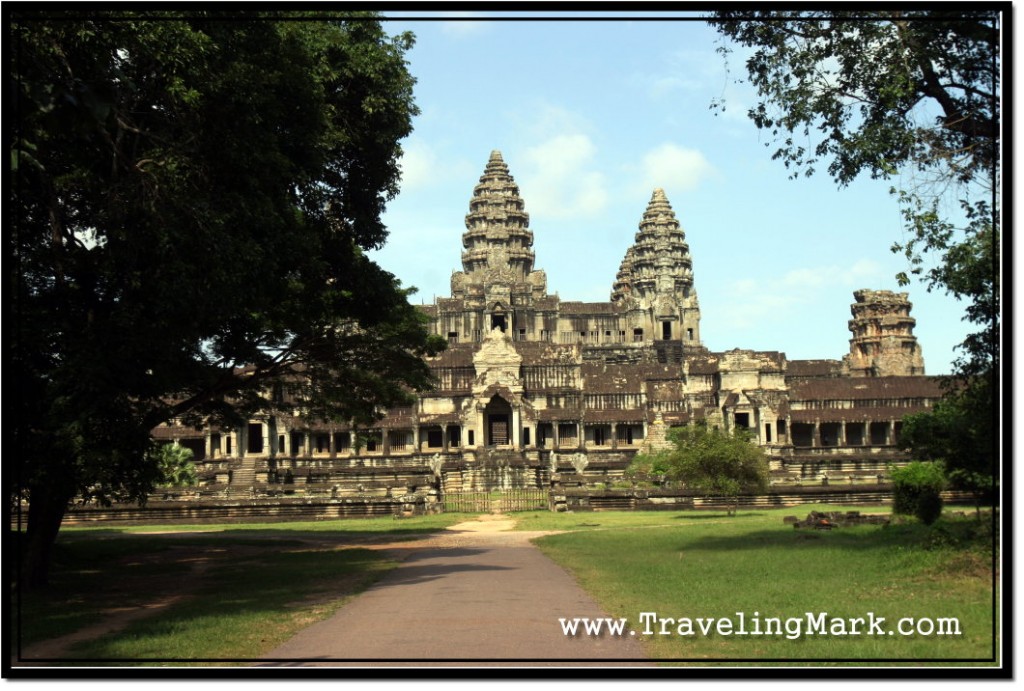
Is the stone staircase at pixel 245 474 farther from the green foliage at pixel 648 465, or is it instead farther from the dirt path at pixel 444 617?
the dirt path at pixel 444 617

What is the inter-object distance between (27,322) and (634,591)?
10.2 m

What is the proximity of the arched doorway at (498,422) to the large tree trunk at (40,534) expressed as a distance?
5122cm

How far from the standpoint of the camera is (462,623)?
1255cm

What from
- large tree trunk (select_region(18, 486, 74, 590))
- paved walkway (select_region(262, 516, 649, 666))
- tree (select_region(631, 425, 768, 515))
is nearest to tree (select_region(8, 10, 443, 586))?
large tree trunk (select_region(18, 486, 74, 590))

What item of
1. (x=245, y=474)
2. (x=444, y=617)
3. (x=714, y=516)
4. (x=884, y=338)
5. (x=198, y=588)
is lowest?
(x=714, y=516)

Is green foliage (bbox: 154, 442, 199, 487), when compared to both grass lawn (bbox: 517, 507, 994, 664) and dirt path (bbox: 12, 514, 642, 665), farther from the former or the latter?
grass lawn (bbox: 517, 507, 994, 664)

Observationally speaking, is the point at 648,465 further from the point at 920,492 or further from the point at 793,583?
the point at 793,583

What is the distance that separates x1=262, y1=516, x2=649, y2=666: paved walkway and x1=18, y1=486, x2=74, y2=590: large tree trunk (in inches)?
235

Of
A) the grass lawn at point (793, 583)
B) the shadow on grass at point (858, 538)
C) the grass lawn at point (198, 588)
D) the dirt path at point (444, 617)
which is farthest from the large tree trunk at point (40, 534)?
the shadow on grass at point (858, 538)

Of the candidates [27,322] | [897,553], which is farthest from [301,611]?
[897,553]

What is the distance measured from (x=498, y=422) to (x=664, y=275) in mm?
45796

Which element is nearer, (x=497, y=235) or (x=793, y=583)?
(x=793, y=583)

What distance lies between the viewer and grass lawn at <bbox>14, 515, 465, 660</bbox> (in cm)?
1288

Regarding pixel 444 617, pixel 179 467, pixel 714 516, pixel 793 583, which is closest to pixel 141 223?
pixel 444 617
